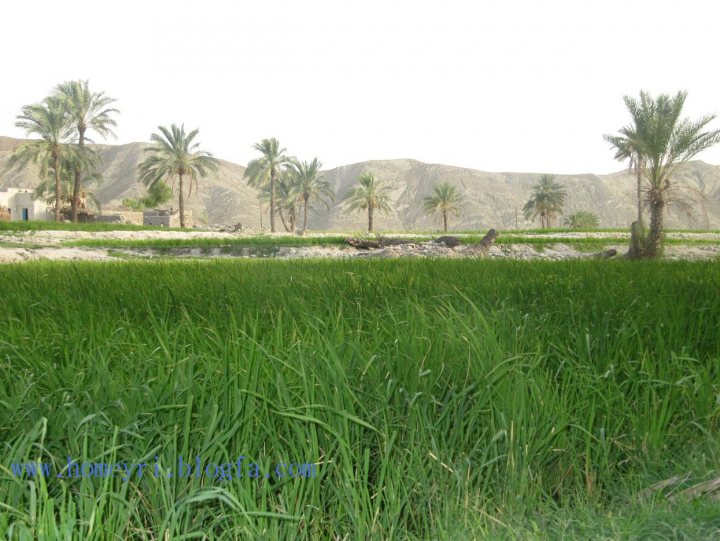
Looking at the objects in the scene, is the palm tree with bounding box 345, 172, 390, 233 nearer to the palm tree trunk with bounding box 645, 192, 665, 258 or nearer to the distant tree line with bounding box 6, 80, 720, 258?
the distant tree line with bounding box 6, 80, 720, 258

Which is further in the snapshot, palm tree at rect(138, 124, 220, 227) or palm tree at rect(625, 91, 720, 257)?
palm tree at rect(138, 124, 220, 227)

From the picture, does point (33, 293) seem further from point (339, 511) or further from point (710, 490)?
point (710, 490)

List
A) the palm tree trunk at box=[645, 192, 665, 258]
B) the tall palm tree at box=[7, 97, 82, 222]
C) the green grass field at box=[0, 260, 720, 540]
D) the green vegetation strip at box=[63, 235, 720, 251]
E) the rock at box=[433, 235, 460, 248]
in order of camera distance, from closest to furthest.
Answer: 1. the green grass field at box=[0, 260, 720, 540]
2. the palm tree trunk at box=[645, 192, 665, 258]
3. the green vegetation strip at box=[63, 235, 720, 251]
4. the rock at box=[433, 235, 460, 248]
5. the tall palm tree at box=[7, 97, 82, 222]

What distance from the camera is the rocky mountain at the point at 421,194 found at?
118438mm

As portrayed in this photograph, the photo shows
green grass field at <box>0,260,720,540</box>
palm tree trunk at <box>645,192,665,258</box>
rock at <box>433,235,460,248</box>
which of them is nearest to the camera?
green grass field at <box>0,260,720,540</box>

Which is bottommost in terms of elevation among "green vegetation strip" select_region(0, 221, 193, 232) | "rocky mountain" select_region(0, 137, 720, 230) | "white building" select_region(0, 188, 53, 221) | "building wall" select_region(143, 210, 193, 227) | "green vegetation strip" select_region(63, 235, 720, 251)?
"green vegetation strip" select_region(63, 235, 720, 251)

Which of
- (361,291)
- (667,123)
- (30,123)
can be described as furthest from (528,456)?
(30,123)

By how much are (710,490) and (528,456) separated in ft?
1.99

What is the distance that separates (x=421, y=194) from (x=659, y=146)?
4799 inches

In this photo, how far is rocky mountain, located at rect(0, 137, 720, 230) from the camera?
389 ft

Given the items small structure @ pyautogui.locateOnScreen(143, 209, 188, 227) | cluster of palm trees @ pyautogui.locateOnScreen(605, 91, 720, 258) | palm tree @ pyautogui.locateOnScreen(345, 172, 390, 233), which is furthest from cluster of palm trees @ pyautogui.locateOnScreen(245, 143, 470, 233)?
cluster of palm trees @ pyautogui.locateOnScreen(605, 91, 720, 258)

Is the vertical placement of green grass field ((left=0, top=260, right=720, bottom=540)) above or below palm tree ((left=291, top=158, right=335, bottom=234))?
below

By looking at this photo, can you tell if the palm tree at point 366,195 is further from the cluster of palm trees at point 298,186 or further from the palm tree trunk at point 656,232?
the palm tree trunk at point 656,232

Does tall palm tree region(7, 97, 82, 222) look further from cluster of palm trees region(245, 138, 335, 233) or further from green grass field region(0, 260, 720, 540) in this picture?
green grass field region(0, 260, 720, 540)
